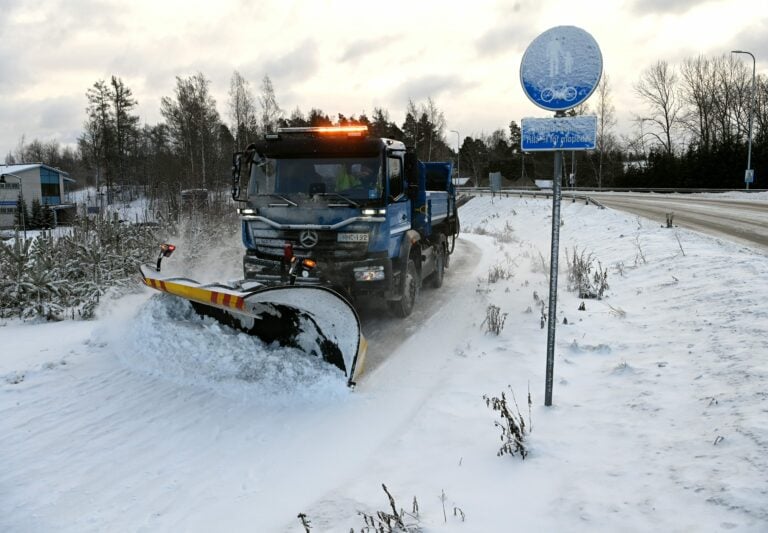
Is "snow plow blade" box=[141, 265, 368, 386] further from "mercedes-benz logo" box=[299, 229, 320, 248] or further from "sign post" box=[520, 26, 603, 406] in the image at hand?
"sign post" box=[520, 26, 603, 406]

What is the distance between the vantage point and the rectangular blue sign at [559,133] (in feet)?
12.2

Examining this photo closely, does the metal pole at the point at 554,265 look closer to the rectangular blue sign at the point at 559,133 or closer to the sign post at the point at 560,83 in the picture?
the sign post at the point at 560,83

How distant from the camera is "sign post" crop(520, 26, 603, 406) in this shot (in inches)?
146

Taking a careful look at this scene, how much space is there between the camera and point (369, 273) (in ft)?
21.0

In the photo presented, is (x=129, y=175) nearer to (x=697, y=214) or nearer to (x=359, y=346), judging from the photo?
(x=697, y=214)

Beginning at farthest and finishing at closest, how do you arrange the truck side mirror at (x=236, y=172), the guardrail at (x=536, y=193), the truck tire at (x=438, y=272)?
the guardrail at (x=536, y=193) → the truck tire at (x=438, y=272) → the truck side mirror at (x=236, y=172)

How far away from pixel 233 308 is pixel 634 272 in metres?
6.85

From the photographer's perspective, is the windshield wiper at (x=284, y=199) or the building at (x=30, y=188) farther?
the building at (x=30, y=188)

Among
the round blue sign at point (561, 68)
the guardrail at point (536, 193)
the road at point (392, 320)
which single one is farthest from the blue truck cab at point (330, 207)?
the guardrail at point (536, 193)

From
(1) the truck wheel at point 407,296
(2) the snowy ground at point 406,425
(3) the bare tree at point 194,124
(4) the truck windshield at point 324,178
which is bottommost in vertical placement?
(2) the snowy ground at point 406,425

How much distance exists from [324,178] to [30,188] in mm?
50104

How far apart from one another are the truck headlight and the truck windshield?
33.8 inches

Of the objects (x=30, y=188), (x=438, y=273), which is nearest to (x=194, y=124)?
(x=30, y=188)

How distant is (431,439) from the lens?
3.86 metres
